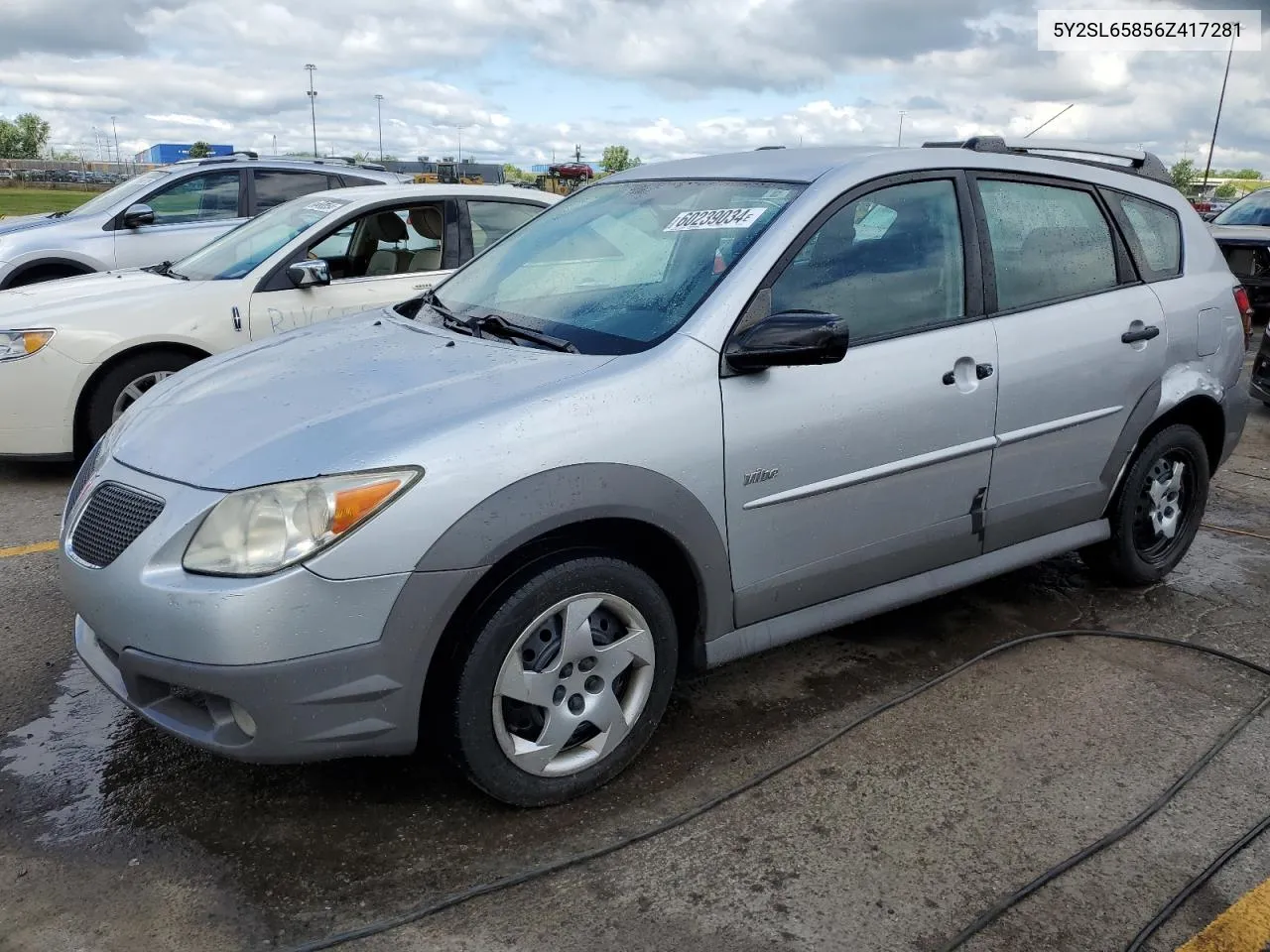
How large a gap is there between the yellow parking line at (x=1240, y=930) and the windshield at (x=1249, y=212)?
39.4 ft

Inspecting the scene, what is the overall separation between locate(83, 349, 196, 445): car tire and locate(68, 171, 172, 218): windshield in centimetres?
439

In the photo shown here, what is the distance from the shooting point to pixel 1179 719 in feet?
11.6

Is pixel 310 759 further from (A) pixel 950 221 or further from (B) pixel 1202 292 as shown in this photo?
(B) pixel 1202 292

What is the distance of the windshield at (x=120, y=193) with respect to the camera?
956 cm

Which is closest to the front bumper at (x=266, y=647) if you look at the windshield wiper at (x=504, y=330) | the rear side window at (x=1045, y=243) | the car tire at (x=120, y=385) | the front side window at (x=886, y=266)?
the windshield wiper at (x=504, y=330)

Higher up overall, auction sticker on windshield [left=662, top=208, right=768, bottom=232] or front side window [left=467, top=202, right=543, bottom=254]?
front side window [left=467, top=202, right=543, bottom=254]

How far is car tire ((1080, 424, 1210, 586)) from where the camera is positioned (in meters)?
4.37

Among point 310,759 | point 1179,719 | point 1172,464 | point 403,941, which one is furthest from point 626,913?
point 1172,464

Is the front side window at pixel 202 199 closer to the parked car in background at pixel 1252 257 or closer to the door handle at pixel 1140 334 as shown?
the door handle at pixel 1140 334

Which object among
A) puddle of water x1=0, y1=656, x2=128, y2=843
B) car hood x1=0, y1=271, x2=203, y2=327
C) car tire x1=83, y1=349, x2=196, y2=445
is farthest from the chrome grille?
car hood x1=0, y1=271, x2=203, y2=327

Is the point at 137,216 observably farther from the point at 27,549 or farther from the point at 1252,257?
the point at 1252,257

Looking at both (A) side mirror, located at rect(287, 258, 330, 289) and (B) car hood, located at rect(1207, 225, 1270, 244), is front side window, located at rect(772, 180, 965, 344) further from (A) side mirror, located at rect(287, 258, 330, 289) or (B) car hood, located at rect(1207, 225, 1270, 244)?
(B) car hood, located at rect(1207, 225, 1270, 244)

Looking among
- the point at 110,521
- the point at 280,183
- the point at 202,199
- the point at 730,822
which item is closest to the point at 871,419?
the point at 730,822

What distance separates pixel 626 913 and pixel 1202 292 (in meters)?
3.43
